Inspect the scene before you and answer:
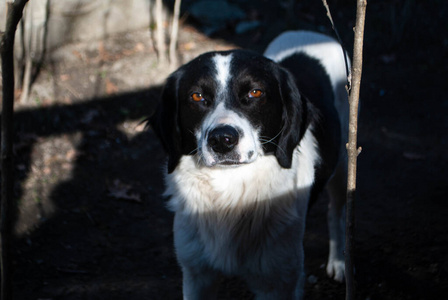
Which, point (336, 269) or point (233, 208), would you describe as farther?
point (336, 269)

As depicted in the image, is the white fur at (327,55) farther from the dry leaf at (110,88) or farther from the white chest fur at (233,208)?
the dry leaf at (110,88)

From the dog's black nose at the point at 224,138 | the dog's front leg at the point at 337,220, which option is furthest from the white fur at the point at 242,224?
the dog's front leg at the point at 337,220

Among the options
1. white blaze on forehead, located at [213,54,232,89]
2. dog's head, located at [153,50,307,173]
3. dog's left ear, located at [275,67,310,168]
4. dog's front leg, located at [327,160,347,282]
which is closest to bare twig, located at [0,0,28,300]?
dog's head, located at [153,50,307,173]

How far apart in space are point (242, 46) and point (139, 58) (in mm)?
1242

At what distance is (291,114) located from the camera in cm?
252

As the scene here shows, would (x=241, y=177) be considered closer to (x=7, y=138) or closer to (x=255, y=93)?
(x=255, y=93)

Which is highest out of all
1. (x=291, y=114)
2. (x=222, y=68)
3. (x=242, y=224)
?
(x=222, y=68)

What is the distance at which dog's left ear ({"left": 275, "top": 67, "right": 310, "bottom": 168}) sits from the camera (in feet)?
8.09

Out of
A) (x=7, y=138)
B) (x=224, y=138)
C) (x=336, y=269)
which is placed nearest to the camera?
(x=7, y=138)

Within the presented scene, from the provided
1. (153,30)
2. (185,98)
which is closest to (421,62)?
(153,30)

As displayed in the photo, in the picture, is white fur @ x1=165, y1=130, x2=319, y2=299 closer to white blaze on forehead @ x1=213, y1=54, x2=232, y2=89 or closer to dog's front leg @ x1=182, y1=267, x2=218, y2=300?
dog's front leg @ x1=182, y1=267, x2=218, y2=300

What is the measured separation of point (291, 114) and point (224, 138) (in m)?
0.56

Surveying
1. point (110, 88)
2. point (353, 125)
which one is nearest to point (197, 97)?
point (353, 125)

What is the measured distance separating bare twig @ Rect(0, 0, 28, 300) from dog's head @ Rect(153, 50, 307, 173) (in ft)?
2.56
